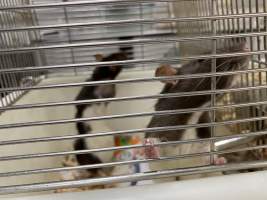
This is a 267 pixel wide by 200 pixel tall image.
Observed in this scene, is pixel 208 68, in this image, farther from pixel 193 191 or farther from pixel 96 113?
pixel 96 113

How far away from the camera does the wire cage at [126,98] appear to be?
1.46 ft

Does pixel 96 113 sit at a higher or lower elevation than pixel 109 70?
lower

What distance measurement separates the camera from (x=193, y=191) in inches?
18.0

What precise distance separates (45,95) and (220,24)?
673 mm

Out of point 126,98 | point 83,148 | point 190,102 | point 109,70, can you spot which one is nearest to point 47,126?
point 83,148

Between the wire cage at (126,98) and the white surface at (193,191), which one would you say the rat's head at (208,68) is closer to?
the wire cage at (126,98)

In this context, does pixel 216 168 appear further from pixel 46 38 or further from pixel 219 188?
pixel 46 38

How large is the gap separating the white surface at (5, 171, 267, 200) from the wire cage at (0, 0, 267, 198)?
20 mm

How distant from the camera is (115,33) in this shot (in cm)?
161

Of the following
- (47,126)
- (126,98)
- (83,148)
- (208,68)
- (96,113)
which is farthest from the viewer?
(96,113)

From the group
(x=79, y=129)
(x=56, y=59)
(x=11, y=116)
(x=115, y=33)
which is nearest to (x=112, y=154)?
(x=79, y=129)

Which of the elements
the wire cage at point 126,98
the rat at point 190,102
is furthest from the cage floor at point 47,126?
the rat at point 190,102

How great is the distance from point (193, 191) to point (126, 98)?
6.5 inches

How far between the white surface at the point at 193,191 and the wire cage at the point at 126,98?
20mm
